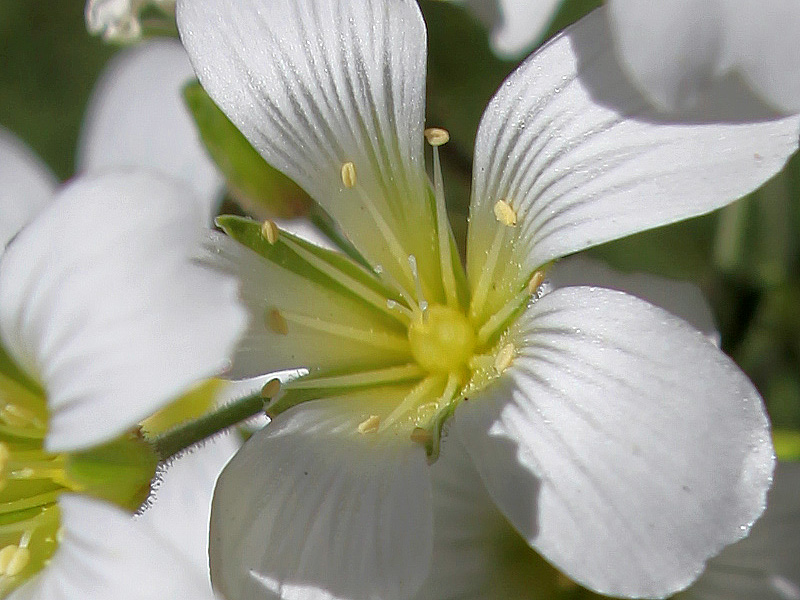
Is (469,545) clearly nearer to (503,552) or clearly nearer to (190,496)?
(503,552)

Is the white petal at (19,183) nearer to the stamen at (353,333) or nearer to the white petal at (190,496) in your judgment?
the white petal at (190,496)

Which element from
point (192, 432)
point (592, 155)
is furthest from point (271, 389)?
point (592, 155)

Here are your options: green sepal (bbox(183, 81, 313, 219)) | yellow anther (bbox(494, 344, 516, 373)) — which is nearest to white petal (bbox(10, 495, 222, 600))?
yellow anther (bbox(494, 344, 516, 373))

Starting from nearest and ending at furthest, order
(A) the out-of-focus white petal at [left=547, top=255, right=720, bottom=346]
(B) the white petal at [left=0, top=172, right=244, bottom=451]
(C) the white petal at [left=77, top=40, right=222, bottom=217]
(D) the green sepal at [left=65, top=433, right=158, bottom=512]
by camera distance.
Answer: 1. (B) the white petal at [left=0, top=172, right=244, bottom=451]
2. (D) the green sepal at [left=65, top=433, right=158, bottom=512]
3. (A) the out-of-focus white petal at [left=547, top=255, right=720, bottom=346]
4. (C) the white petal at [left=77, top=40, right=222, bottom=217]

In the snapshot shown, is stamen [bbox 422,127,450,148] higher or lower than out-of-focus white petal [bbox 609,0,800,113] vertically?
lower

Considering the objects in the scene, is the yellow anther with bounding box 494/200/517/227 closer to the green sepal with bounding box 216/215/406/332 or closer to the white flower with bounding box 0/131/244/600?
the green sepal with bounding box 216/215/406/332

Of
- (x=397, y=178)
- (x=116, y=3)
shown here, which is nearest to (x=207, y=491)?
(x=397, y=178)

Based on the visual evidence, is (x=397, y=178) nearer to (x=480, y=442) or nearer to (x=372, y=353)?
(x=372, y=353)
